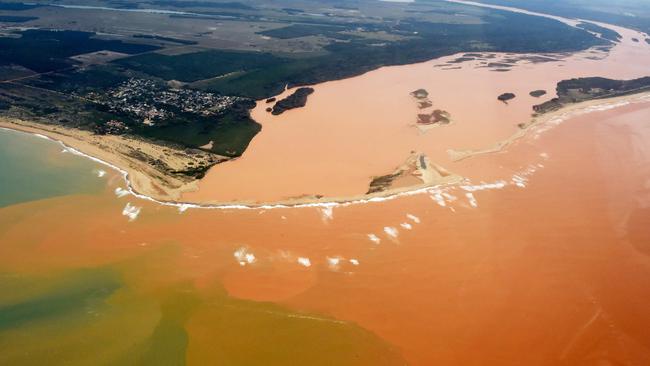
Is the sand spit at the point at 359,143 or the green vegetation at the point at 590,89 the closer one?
the sand spit at the point at 359,143

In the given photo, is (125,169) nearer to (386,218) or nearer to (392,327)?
(386,218)

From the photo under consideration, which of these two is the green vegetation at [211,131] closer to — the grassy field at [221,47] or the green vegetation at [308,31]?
the grassy field at [221,47]

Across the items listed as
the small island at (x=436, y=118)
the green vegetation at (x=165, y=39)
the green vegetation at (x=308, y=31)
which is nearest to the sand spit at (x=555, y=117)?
the small island at (x=436, y=118)

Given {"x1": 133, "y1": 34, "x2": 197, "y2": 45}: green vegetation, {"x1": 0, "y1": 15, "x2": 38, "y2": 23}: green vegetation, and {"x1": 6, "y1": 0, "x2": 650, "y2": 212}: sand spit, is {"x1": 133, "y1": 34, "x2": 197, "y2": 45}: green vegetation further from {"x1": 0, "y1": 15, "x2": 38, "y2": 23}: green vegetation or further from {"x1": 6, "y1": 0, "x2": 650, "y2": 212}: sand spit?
{"x1": 6, "y1": 0, "x2": 650, "y2": 212}: sand spit

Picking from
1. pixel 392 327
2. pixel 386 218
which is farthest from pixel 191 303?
pixel 386 218

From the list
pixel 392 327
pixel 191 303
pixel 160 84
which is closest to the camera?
pixel 392 327

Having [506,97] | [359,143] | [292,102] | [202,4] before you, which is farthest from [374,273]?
[202,4]
